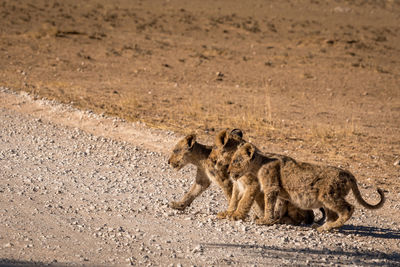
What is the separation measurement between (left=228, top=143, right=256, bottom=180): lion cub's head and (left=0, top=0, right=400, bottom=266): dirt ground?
389 cm

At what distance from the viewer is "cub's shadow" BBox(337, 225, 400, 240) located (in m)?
8.16

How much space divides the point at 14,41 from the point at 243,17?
18.0 metres

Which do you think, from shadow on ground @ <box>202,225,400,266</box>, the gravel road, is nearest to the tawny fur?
the gravel road

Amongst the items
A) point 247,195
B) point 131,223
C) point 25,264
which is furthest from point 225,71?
point 25,264

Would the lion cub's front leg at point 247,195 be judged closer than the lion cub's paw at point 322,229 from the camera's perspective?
No

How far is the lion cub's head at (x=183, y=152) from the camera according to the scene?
8531 mm

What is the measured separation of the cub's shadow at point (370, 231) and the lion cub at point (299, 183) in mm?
385

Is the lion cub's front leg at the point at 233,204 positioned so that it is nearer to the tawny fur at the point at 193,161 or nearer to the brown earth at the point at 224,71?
the tawny fur at the point at 193,161

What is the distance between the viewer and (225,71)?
2353 cm

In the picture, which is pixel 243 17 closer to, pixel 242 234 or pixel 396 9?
pixel 396 9

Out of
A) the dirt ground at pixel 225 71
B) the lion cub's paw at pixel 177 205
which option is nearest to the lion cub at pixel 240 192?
the lion cub's paw at pixel 177 205

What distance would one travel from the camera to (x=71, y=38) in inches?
1110

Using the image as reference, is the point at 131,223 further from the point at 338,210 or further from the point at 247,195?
the point at 338,210

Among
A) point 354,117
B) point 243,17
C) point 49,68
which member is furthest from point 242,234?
point 243,17
